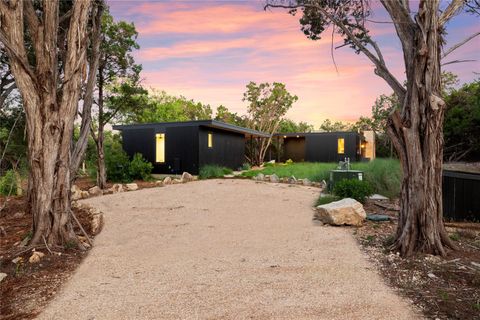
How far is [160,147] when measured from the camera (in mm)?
17047

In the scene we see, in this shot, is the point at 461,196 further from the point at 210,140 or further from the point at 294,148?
the point at 294,148

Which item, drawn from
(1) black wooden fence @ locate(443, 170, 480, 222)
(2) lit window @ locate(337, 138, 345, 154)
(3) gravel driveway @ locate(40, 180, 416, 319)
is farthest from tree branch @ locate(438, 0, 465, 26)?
(2) lit window @ locate(337, 138, 345, 154)

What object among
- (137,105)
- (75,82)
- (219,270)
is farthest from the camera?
(137,105)

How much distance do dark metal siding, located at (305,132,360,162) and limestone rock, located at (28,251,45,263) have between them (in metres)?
23.0

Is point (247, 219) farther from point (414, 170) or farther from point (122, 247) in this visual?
point (414, 170)

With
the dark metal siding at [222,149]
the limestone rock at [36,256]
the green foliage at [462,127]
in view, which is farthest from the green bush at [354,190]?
the green foliage at [462,127]

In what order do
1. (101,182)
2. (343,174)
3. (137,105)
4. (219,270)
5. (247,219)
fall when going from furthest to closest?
(137,105)
(101,182)
(343,174)
(247,219)
(219,270)

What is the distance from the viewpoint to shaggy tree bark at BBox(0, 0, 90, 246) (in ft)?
15.2

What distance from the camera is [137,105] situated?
14.0 metres

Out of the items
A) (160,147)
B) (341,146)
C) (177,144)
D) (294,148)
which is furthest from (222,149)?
(294,148)

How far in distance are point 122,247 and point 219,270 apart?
1871 millimetres

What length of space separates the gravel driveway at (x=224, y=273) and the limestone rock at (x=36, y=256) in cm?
56

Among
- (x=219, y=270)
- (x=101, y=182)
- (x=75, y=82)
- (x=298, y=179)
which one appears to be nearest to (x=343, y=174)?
(x=298, y=179)

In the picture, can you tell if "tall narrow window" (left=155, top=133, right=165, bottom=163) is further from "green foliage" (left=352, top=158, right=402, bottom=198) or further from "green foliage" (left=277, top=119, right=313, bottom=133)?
"green foliage" (left=277, top=119, right=313, bottom=133)
